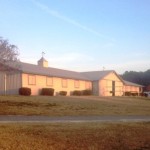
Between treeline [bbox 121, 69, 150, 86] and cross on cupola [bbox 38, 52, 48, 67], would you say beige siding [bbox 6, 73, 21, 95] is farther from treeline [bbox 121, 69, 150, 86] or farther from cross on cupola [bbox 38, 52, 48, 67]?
treeline [bbox 121, 69, 150, 86]

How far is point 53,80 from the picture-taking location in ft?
151

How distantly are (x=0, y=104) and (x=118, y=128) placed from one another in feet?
40.9

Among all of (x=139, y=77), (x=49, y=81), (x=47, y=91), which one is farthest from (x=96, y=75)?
(x=139, y=77)

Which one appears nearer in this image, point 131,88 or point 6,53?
point 6,53

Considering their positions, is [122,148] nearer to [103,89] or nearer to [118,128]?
[118,128]

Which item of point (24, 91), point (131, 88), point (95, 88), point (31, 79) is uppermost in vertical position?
point (31, 79)

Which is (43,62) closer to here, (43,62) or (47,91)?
(43,62)

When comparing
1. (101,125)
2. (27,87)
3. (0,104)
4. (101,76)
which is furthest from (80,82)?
(101,125)

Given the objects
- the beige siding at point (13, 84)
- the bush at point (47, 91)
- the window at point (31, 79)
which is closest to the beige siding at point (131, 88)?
the bush at point (47, 91)

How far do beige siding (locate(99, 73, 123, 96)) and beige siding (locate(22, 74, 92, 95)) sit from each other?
8.13ft

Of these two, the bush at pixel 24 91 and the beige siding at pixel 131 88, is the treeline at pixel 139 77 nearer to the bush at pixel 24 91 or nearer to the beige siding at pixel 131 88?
the beige siding at pixel 131 88

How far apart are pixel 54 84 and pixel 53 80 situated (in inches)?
22.5

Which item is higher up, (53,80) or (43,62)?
(43,62)

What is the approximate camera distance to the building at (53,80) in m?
39.6
